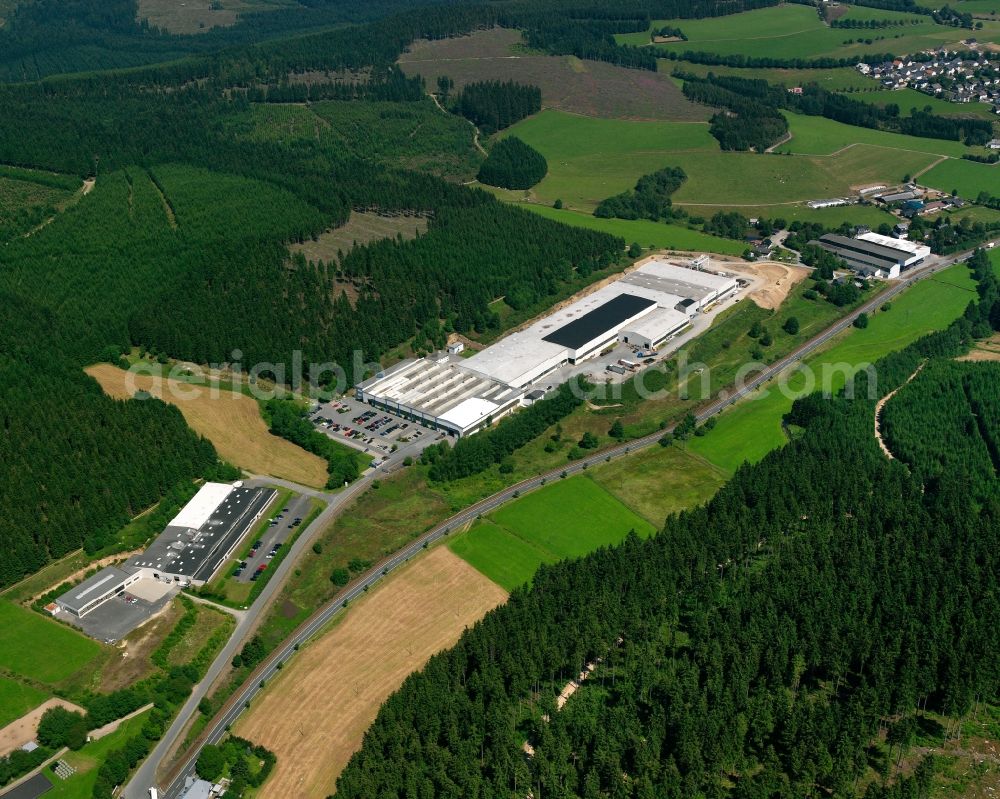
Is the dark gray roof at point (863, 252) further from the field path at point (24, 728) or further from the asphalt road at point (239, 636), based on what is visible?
the field path at point (24, 728)

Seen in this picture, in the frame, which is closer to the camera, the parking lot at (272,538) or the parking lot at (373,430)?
the parking lot at (272,538)

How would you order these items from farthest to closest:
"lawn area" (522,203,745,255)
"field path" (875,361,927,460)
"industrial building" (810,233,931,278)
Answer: "lawn area" (522,203,745,255)
"industrial building" (810,233,931,278)
"field path" (875,361,927,460)

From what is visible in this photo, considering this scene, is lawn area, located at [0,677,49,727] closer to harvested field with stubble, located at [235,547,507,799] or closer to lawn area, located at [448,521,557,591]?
harvested field with stubble, located at [235,547,507,799]

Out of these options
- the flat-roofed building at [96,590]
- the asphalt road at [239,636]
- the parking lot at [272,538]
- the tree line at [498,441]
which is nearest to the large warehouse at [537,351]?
the tree line at [498,441]

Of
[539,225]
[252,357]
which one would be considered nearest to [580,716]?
[252,357]

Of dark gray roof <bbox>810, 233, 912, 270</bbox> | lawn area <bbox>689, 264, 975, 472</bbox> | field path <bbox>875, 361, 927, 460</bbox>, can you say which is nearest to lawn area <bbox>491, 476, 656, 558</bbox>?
lawn area <bbox>689, 264, 975, 472</bbox>
